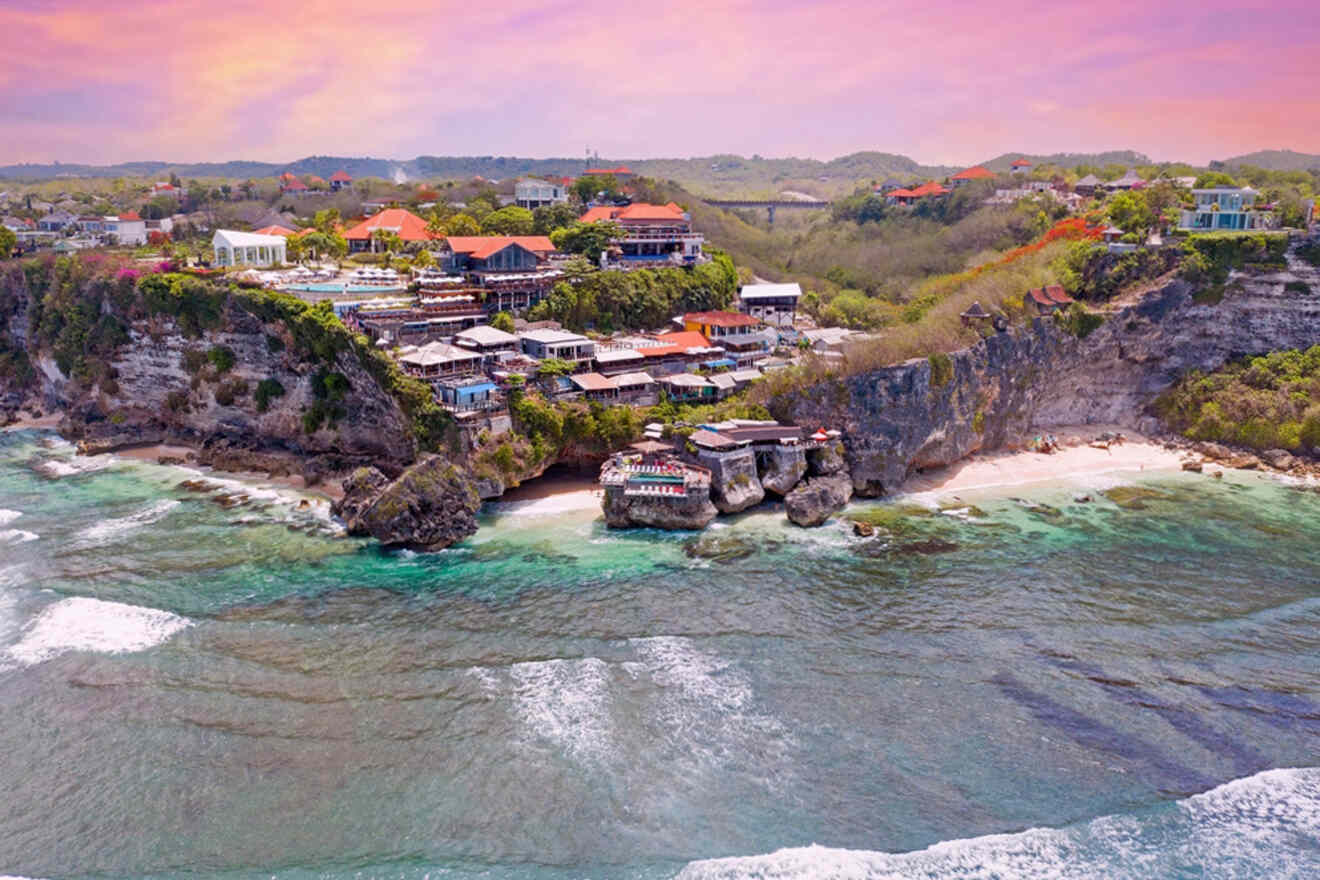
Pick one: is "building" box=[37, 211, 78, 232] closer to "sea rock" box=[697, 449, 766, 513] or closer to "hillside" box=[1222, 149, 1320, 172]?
"sea rock" box=[697, 449, 766, 513]

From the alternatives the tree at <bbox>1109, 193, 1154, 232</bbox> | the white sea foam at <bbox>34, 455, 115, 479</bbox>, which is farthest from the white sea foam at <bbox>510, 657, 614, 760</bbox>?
the tree at <bbox>1109, 193, 1154, 232</bbox>

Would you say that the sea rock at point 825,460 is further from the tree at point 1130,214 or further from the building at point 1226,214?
the building at point 1226,214

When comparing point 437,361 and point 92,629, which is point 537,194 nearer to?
point 437,361

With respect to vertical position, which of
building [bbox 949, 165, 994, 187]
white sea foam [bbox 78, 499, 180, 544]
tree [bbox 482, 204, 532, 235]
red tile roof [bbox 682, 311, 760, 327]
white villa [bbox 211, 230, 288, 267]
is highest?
building [bbox 949, 165, 994, 187]

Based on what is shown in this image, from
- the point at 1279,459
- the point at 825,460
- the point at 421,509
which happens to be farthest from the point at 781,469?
the point at 1279,459

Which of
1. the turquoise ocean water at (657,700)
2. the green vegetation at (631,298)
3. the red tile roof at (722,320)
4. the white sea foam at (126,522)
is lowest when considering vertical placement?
the turquoise ocean water at (657,700)

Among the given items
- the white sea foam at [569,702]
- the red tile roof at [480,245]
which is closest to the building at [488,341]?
the red tile roof at [480,245]
